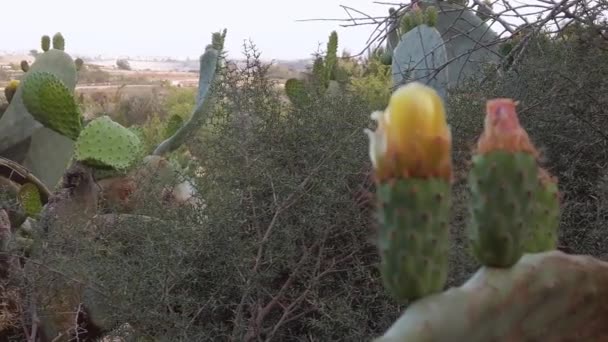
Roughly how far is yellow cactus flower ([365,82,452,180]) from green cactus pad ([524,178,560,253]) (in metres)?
0.39

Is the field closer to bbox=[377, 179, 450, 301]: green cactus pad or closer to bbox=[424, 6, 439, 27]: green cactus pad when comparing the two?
bbox=[424, 6, 439, 27]: green cactus pad

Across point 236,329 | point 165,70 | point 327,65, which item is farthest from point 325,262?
point 165,70

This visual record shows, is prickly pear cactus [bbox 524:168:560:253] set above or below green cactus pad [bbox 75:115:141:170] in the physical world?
above

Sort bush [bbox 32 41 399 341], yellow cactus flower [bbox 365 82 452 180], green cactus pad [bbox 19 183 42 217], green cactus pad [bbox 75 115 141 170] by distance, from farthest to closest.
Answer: green cactus pad [bbox 19 183 42 217]
green cactus pad [bbox 75 115 141 170]
bush [bbox 32 41 399 341]
yellow cactus flower [bbox 365 82 452 180]

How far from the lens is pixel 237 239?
3.07m

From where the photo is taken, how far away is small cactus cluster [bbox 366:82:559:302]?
1147mm

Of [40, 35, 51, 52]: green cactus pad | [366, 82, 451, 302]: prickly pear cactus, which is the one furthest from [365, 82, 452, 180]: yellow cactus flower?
[40, 35, 51, 52]: green cactus pad

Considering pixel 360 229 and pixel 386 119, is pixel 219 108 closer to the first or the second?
pixel 360 229

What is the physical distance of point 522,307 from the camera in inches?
50.4

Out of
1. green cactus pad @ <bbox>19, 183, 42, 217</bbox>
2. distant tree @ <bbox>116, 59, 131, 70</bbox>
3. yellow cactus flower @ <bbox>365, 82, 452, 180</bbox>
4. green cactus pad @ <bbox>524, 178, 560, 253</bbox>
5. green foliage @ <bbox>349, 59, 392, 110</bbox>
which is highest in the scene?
yellow cactus flower @ <bbox>365, 82, 452, 180</bbox>

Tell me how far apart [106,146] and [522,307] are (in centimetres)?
348

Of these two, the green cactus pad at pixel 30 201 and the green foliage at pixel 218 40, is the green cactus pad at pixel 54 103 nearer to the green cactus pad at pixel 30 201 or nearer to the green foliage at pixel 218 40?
the green cactus pad at pixel 30 201

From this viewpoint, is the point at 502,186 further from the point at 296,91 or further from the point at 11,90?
the point at 11,90

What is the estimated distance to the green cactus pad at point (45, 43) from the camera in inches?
296
